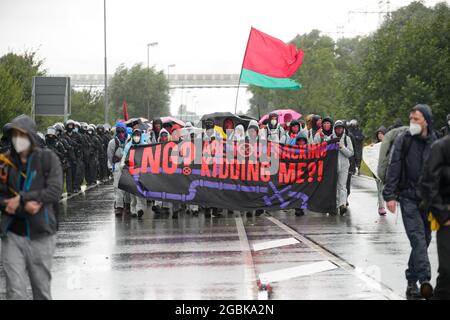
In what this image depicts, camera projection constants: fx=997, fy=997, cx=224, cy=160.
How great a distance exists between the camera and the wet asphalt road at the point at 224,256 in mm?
10547

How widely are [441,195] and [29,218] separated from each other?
380 centimetres

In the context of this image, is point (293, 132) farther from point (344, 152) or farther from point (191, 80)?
point (191, 80)

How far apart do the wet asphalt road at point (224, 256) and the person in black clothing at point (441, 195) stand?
84 cm

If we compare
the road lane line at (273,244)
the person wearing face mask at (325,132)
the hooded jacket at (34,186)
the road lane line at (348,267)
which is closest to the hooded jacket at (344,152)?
the person wearing face mask at (325,132)

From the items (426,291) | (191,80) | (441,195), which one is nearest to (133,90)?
(191,80)

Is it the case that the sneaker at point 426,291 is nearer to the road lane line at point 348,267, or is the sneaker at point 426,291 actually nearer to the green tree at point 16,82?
the road lane line at point 348,267

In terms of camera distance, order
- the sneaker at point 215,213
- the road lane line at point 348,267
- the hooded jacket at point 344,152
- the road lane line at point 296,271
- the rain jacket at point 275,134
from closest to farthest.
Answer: the road lane line at point 348,267 → the road lane line at point 296,271 → the hooded jacket at point 344,152 → the sneaker at point 215,213 → the rain jacket at point 275,134

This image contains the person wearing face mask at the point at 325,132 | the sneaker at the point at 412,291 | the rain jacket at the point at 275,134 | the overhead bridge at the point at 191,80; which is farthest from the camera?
the overhead bridge at the point at 191,80

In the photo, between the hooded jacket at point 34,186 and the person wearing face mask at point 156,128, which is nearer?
the hooded jacket at point 34,186

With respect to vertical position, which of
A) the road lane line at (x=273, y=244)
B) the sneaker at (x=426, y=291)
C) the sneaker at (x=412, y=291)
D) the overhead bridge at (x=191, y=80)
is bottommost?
the road lane line at (x=273, y=244)

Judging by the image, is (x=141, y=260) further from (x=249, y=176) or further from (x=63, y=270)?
(x=249, y=176)

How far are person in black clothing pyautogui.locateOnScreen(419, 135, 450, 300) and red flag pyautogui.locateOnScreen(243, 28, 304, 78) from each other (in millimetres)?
14168
